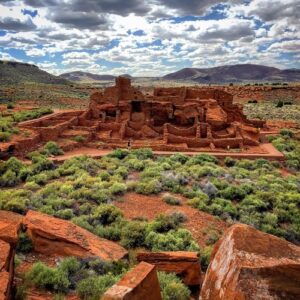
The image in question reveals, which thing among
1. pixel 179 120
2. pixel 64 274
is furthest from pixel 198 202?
pixel 179 120

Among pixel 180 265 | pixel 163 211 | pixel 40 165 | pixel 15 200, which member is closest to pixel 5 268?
pixel 180 265

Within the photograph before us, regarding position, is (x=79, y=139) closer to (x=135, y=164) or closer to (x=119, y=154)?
(x=119, y=154)

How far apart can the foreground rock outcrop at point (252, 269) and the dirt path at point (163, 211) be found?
18.7 feet

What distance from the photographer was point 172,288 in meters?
6.50

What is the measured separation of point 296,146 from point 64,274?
22.7 metres

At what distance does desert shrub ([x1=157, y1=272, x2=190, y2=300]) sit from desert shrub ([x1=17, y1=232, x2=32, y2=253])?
311 cm

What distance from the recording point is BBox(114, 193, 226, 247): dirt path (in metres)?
11.4

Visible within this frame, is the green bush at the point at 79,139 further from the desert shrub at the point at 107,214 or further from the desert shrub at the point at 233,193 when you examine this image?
the desert shrub at the point at 107,214

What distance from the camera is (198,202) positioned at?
45.0 ft

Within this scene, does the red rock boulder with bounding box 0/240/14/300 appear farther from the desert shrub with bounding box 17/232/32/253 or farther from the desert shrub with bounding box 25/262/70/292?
the desert shrub with bounding box 17/232/32/253

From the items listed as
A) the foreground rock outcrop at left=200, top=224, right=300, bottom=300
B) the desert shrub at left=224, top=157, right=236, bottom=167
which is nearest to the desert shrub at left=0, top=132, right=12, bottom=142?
the desert shrub at left=224, top=157, right=236, bottom=167

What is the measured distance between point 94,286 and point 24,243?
240 cm

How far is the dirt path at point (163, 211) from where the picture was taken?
11.4 meters

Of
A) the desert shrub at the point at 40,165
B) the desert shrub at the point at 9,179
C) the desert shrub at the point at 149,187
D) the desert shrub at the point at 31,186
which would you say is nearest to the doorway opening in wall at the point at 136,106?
the desert shrub at the point at 40,165
